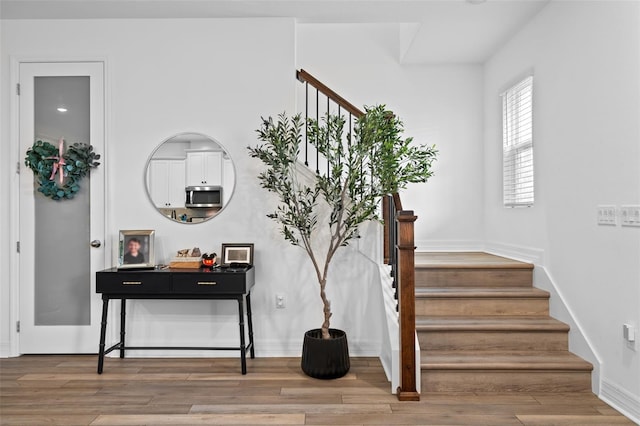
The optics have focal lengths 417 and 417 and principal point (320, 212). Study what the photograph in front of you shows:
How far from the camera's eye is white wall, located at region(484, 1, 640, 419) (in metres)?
2.47

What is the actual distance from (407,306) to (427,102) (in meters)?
2.95

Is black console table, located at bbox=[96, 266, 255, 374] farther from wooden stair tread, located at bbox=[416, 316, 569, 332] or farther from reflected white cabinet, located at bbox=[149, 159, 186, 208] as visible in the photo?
wooden stair tread, located at bbox=[416, 316, 569, 332]

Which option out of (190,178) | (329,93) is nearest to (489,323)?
(329,93)

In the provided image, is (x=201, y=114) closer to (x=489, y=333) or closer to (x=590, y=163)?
(x=489, y=333)

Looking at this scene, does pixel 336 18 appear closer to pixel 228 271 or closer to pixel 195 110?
pixel 195 110

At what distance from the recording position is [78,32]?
11.7ft

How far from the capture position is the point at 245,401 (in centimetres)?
267

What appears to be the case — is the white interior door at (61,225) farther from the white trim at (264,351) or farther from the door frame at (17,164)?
the white trim at (264,351)

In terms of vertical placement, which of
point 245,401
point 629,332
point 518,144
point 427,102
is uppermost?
point 427,102

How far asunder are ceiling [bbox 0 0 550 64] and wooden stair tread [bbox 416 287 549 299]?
2287mm

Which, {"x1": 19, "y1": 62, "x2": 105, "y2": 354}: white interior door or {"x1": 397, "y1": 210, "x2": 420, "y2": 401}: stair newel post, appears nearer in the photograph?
{"x1": 397, "y1": 210, "x2": 420, "y2": 401}: stair newel post

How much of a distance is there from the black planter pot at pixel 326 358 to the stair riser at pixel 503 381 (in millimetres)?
590

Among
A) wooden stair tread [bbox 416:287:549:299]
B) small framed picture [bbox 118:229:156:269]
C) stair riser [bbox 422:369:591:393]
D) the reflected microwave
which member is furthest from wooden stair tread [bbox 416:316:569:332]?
small framed picture [bbox 118:229:156:269]

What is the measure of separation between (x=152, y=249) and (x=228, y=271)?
2.38 ft
